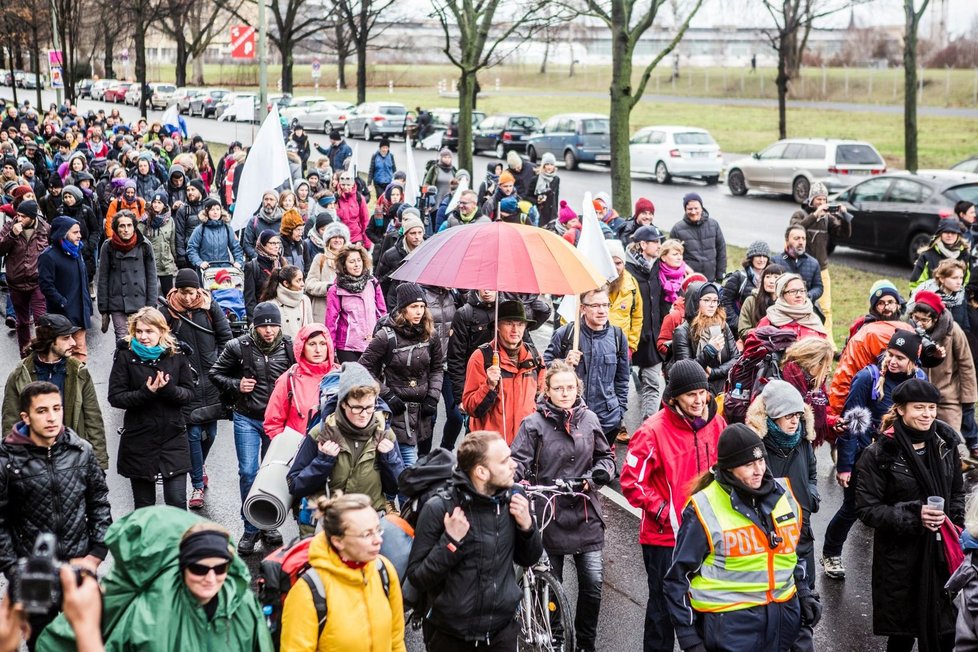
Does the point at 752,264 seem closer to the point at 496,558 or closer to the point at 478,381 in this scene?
the point at 478,381

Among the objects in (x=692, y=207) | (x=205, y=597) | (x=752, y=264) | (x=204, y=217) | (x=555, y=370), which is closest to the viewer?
(x=205, y=597)

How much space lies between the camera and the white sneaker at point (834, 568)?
24.7 feet

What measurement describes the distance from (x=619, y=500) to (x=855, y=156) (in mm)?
21006

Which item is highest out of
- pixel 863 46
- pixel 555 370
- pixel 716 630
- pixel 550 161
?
pixel 863 46

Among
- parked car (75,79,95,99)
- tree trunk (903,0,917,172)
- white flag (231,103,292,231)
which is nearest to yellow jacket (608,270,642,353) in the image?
white flag (231,103,292,231)

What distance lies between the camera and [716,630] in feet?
16.6

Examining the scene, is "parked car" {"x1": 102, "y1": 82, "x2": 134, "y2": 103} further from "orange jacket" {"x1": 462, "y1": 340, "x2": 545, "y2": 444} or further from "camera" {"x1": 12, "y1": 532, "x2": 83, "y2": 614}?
"camera" {"x1": 12, "y1": 532, "x2": 83, "y2": 614}

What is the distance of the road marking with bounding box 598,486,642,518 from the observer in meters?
8.70

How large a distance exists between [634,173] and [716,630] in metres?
30.3

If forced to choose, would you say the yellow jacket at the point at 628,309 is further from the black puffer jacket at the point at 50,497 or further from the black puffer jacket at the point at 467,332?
the black puffer jacket at the point at 50,497

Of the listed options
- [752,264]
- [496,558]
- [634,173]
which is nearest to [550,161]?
[752,264]

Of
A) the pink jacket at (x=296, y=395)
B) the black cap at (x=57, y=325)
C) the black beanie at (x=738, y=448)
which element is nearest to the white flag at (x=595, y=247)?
the pink jacket at (x=296, y=395)

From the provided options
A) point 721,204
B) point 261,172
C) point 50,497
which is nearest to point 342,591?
point 50,497

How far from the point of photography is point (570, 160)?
35.6 meters
